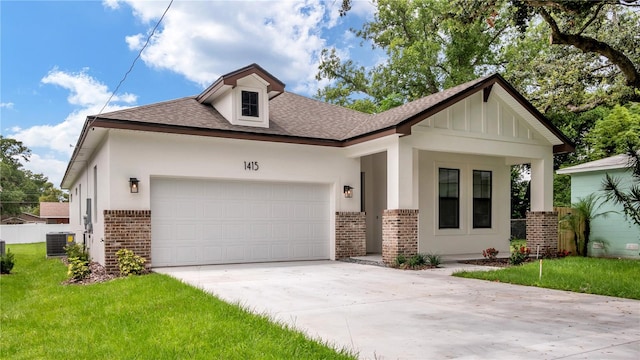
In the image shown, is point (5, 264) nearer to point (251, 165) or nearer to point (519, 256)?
point (251, 165)

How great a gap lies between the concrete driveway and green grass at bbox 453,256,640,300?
47cm

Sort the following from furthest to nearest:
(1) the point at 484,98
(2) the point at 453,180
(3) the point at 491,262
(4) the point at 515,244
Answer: (4) the point at 515,244 < (2) the point at 453,180 < (1) the point at 484,98 < (3) the point at 491,262

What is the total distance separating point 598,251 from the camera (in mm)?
15164

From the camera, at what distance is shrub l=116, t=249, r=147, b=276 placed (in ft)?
34.4

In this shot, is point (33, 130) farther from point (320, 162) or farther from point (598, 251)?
point (598, 251)

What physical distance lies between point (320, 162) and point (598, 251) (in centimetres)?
943

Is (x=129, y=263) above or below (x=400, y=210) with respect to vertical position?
below

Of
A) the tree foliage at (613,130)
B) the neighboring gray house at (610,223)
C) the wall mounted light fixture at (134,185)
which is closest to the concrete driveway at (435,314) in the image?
the wall mounted light fixture at (134,185)

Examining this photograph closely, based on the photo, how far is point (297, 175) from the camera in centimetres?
1296

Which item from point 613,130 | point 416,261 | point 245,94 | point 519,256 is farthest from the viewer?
point 613,130

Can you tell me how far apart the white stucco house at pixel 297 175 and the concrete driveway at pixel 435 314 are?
1889 millimetres

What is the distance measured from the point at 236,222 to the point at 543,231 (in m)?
8.97

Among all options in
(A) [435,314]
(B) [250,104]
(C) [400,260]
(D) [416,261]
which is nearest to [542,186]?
(D) [416,261]

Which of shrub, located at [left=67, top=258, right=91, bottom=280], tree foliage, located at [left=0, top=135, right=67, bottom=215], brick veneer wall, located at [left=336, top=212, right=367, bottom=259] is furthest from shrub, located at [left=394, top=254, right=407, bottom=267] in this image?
tree foliage, located at [left=0, top=135, right=67, bottom=215]
